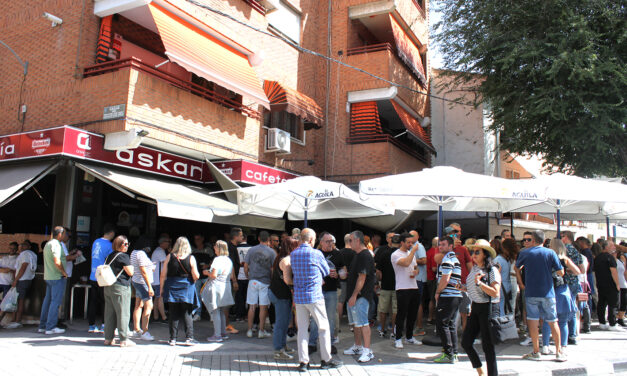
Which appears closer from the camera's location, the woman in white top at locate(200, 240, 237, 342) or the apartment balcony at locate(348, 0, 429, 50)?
the woman in white top at locate(200, 240, 237, 342)

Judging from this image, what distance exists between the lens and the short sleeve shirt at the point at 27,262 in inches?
366

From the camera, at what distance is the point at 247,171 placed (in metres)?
11.7

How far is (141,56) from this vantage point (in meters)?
11.4

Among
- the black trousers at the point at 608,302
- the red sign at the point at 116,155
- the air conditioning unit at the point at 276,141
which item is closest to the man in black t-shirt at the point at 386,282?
the red sign at the point at 116,155

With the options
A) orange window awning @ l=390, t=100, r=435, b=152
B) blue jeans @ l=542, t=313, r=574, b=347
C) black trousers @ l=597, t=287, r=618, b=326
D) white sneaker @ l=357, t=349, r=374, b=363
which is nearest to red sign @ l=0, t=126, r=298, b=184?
orange window awning @ l=390, t=100, r=435, b=152

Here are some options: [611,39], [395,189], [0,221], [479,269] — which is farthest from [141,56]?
[611,39]

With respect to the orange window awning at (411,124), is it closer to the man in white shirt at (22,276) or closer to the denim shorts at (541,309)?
the denim shorts at (541,309)

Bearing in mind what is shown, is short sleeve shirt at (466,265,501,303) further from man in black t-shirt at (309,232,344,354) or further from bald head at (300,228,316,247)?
bald head at (300,228,316,247)

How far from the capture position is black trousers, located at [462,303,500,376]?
5.85 meters

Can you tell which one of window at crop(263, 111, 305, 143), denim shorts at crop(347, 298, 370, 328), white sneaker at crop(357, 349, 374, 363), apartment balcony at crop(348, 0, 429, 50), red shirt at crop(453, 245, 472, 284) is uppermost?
apartment balcony at crop(348, 0, 429, 50)

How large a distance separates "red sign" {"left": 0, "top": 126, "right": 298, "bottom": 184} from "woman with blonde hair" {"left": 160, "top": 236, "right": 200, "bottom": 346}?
3087mm

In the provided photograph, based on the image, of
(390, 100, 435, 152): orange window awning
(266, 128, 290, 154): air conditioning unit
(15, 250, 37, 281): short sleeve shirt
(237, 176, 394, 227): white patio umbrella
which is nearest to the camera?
(237, 176, 394, 227): white patio umbrella

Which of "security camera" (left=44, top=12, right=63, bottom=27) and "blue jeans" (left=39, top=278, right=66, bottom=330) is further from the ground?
"security camera" (left=44, top=12, right=63, bottom=27)

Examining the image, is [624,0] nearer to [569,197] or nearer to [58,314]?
[569,197]
